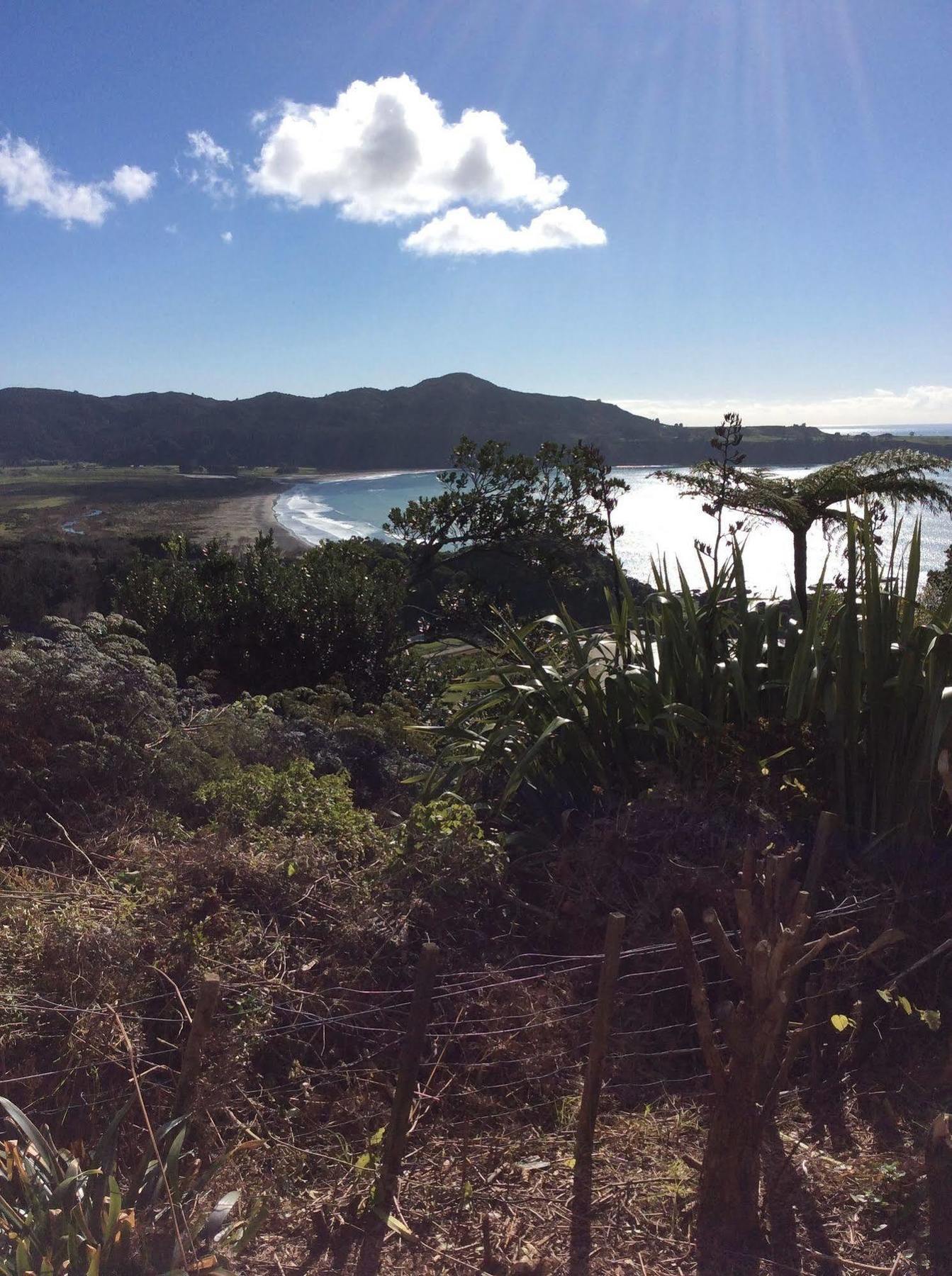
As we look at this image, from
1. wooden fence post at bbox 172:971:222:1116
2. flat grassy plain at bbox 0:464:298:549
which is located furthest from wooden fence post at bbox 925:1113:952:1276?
flat grassy plain at bbox 0:464:298:549

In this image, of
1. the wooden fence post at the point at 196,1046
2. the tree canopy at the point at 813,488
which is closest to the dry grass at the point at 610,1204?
the wooden fence post at the point at 196,1046

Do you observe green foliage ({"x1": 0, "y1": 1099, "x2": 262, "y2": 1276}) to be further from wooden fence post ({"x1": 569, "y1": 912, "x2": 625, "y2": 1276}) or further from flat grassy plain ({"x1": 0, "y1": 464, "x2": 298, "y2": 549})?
flat grassy plain ({"x1": 0, "y1": 464, "x2": 298, "y2": 549})

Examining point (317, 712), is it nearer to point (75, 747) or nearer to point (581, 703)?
point (75, 747)

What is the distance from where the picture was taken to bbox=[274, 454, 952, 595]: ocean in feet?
144

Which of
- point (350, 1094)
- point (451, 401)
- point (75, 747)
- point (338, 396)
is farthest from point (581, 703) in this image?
point (338, 396)

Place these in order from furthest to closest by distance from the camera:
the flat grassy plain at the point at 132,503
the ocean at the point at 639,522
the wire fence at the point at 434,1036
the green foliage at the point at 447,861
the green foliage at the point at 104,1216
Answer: the ocean at the point at 639,522 → the flat grassy plain at the point at 132,503 → the green foliage at the point at 447,861 → the wire fence at the point at 434,1036 → the green foliage at the point at 104,1216

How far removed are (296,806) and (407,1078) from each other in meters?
1.86

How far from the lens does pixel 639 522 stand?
214 feet

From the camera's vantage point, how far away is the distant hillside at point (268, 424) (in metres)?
73.4

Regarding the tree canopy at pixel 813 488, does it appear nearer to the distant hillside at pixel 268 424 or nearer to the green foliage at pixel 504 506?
the green foliage at pixel 504 506

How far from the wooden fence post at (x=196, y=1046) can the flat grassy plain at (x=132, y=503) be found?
23.9 metres

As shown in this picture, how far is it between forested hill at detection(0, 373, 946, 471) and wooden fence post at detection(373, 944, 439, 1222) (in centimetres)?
5689

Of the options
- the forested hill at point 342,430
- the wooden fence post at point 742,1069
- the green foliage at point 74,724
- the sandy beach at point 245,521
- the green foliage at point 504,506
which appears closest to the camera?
the wooden fence post at point 742,1069

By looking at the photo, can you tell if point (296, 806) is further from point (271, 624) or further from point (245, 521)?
point (245, 521)
